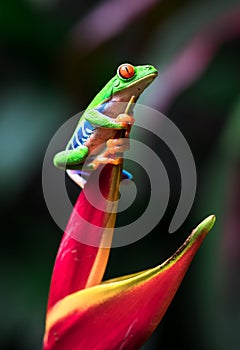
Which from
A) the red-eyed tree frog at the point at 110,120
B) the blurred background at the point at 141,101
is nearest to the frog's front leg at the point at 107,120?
the red-eyed tree frog at the point at 110,120

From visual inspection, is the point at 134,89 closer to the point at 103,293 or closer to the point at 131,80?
the point at 131,80

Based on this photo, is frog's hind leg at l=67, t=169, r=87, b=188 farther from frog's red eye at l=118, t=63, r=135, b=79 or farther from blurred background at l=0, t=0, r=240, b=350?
blurred background at l=0, t=0, r=240, b=350

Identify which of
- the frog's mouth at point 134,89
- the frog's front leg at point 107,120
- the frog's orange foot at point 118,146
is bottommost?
the frog's orange foot at point 118,146

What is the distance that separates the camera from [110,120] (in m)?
0.53

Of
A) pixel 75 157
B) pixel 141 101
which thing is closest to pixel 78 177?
pixel 75 157

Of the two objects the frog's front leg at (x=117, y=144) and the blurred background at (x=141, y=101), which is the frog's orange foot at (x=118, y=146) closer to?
the frog's front leg at (x=117, y=144)

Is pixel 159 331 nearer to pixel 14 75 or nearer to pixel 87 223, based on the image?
pixel 14 75

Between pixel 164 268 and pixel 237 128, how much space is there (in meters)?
0.67

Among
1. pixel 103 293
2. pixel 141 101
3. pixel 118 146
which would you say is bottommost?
pixel 103 293

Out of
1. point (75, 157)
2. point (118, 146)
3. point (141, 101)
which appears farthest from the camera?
point (141, 101)

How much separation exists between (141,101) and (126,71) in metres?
0.73

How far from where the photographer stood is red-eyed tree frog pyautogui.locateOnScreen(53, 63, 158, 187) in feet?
1.68

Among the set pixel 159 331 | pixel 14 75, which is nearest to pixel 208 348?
pixel 159 331

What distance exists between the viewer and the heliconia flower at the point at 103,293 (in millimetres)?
506
